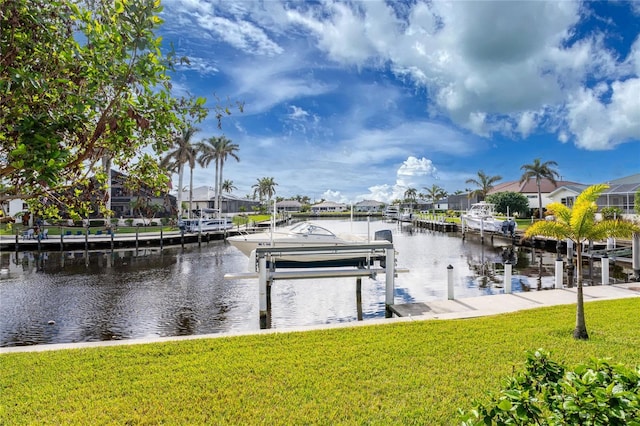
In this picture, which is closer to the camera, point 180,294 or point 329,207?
point 180,294

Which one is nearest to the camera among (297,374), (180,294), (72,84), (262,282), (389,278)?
(72,84)

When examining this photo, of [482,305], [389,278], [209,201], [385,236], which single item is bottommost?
[482,305]

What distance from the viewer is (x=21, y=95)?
320 cm

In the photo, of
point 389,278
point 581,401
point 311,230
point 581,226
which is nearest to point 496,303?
point 389,278

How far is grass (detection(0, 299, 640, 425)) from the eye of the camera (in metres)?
4.46

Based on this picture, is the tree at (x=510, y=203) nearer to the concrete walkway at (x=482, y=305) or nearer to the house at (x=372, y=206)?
the concrete walkway at (x=482, y=305)

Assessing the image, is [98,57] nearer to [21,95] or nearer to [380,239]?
[21,95]

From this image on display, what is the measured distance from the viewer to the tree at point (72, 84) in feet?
9.46

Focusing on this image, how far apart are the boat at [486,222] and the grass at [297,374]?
3056 centimetres

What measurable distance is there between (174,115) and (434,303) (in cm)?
952

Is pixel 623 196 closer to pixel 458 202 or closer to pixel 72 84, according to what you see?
pixel 72 84

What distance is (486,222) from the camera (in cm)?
4094

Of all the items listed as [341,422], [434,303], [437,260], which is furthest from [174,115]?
[437,260]

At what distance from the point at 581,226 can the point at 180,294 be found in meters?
14.4
